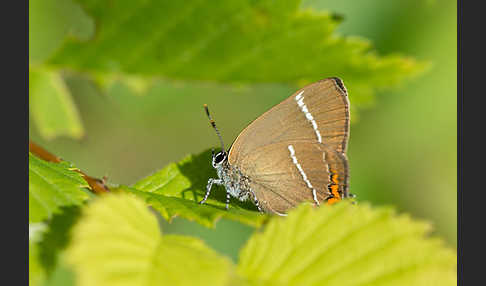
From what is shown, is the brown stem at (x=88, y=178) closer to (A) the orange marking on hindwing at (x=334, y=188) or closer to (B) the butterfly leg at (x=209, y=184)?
(B) the butterfly leg at (x=209, y=184)

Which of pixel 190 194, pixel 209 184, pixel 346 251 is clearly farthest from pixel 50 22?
pixel 346 251

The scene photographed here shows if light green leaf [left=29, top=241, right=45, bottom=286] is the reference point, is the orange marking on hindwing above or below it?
above

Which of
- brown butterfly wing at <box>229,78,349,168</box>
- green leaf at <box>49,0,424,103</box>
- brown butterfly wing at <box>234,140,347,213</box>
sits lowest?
brown butterfly wing at <box>234,140,347,213</box>

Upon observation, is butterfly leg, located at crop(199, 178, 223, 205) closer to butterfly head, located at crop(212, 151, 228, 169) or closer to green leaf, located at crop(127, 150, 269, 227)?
green leaf, located at crop(127, 150, 269, 227)

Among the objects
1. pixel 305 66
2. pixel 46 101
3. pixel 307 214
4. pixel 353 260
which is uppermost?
pixel 305 66

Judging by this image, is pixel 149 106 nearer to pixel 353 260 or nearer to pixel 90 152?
pixel 90 152

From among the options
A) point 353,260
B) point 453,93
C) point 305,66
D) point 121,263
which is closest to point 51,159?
point 121,263

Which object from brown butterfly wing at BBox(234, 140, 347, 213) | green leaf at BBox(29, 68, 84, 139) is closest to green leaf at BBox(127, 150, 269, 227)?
brown butterfly wing at BBox(234, 140, 347, 213)
